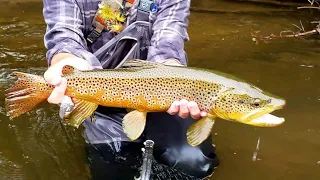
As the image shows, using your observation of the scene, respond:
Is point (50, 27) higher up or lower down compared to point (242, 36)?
higher up

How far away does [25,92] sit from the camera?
183 cm

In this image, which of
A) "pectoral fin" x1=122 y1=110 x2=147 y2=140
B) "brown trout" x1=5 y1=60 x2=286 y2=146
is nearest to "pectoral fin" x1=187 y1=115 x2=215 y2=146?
"brown trout" x1=5 y1=60 x2=286 y2=146

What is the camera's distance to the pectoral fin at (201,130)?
188 centimetres

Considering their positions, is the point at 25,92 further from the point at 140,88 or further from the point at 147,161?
the point at 147,161

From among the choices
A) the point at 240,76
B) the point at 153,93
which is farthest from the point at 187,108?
the point at 240,76

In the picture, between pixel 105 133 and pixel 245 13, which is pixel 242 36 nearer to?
pixel 245 13

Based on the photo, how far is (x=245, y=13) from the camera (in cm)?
572

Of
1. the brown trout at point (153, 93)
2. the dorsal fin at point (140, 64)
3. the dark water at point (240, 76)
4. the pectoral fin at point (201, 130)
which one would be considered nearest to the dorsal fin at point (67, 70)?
the brown trout at point (153, 93)

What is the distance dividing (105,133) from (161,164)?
1.08 feet

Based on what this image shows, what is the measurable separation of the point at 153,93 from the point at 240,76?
1986mm

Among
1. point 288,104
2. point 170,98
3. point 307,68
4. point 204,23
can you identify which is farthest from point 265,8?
point 170,98

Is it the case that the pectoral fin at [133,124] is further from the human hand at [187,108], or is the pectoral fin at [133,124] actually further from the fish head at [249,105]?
the fish head at [249,105]

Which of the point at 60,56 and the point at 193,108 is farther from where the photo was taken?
the point at 60,56

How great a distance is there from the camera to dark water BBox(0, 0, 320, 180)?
8.79 ft
